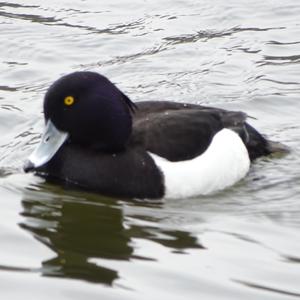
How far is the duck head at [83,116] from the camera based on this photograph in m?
8.10

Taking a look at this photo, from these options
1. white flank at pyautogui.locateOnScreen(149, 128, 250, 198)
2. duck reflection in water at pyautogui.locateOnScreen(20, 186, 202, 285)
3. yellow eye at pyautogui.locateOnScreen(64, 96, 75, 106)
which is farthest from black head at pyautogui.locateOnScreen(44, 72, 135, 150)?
duck reflection in water at pyautogui.locateOnScreen(20, 186, 202, 285)

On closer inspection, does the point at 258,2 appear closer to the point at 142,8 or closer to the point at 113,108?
the point at 142,8

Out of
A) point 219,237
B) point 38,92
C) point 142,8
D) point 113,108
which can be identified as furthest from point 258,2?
point 219,237

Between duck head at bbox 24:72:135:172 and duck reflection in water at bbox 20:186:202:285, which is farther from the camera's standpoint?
duck head at bbox 24:72:135:172

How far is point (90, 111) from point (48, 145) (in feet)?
1.29

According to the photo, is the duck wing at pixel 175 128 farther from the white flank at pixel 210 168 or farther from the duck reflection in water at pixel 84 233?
the duck reflection in water at pixel 84 233

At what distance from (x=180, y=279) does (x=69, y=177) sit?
6.77ft

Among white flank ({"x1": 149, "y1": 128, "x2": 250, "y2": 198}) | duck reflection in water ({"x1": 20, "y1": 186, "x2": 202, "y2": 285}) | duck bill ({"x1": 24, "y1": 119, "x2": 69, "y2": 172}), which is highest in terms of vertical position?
duck bill ({"x1": 24, "y1": 119, "x2": 69, "y2": 172})

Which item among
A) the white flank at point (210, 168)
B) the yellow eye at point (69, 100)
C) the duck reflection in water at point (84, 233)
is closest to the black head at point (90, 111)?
the yellow eye at point (69, 100)

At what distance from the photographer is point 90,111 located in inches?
326

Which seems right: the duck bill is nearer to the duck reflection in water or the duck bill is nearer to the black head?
the black head

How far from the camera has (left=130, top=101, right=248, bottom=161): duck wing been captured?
26.9 feet

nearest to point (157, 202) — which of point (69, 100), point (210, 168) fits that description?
point (210, 168)

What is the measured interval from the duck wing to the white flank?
53mm
